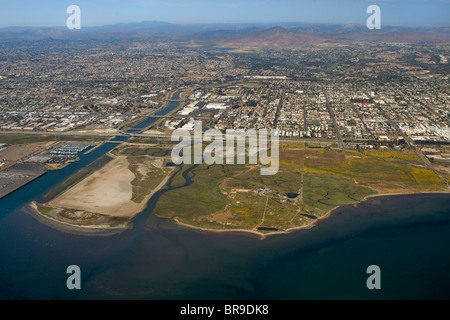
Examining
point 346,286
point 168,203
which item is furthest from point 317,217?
point 168,203

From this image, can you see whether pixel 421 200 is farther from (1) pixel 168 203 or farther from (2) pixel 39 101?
(2) pixel 39 101

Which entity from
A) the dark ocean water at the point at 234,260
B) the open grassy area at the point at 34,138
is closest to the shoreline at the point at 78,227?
the dark ocean water at the point at 234,260

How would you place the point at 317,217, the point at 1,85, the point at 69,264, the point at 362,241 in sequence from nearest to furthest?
the point at 69,264, the point at 362,241, the point at 317,217, the point at 1,85

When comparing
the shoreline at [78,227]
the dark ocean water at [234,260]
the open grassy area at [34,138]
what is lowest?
the dark ocean water at [234,260]

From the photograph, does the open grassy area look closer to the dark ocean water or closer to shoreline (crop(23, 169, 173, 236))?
shoreline (crop(23, 169, 173, 236))

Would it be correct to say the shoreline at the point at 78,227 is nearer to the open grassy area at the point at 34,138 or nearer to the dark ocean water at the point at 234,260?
the dark ocean water at the point at 234,260

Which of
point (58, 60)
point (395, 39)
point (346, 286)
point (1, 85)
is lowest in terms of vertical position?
point (346, 286)

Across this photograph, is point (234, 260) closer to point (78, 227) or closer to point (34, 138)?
point (78, 227)

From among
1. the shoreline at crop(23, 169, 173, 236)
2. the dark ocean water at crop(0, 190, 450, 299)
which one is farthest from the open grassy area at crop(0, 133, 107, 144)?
the dark ocean water at crop(0, 190, 450, 299)
